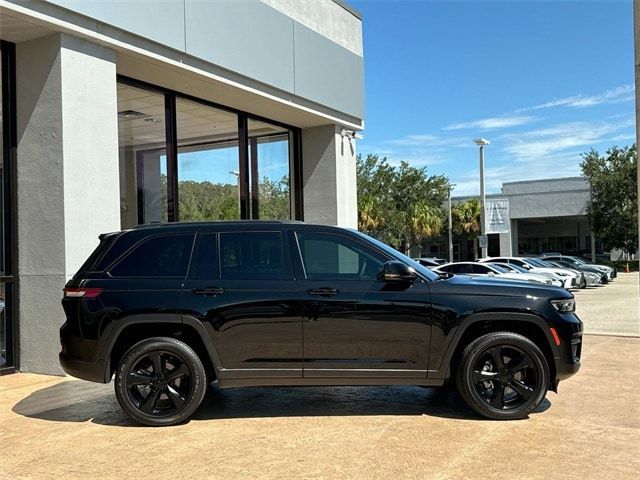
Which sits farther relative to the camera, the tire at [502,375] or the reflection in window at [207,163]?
the reflection in window at [207,163]

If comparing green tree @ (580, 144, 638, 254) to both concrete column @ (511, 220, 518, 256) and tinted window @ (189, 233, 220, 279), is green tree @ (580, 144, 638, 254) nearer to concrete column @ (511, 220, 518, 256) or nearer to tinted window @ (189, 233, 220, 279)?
concrete column @ (511, 220, 518, 256)

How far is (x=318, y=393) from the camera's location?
6.69 meters

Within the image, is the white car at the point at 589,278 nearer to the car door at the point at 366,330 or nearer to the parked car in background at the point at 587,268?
the parked car in background at the point at 587,268

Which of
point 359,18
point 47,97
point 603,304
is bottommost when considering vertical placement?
point 603,304

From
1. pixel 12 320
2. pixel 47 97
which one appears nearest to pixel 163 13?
pixel 47 97

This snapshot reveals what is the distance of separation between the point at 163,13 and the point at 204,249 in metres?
4.90

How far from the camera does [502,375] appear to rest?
5531mm

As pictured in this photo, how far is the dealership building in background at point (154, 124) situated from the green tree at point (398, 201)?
33.5m

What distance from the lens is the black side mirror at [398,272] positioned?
5.44 m

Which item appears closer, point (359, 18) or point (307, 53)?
point (307, 53)

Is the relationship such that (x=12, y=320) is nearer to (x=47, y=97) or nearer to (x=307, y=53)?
(x=47, y=97)

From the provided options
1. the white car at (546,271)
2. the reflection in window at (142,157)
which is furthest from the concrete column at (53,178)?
the white car at (546,271)

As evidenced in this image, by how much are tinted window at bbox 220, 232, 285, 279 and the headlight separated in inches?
98.6

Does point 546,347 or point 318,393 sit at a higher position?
point 546,347
